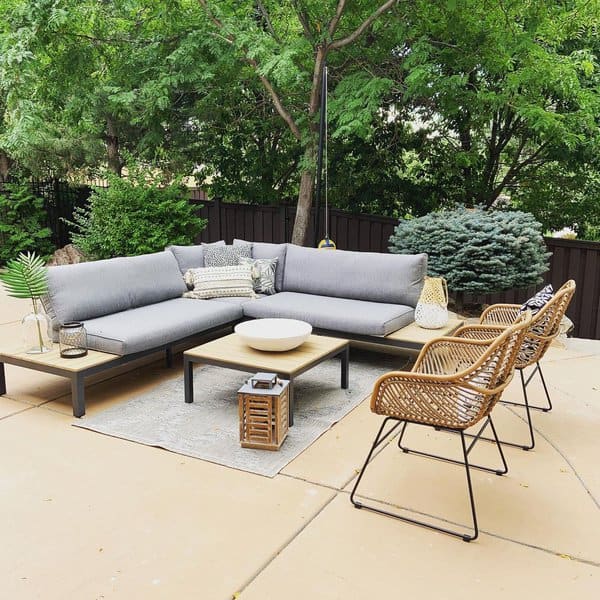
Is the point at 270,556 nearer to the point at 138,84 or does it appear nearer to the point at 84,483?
the point at 84,483

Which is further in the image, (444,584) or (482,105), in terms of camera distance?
(482,105)

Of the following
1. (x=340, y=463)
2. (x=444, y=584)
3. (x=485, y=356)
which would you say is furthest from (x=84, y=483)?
(x=485, y=356)

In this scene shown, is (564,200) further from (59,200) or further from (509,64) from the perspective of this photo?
(59,200)

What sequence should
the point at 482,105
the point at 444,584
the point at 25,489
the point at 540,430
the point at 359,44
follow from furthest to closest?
the point at 359,44
the point at 482,105
the point at 540,430
the point at 25,489
the point at 444,584

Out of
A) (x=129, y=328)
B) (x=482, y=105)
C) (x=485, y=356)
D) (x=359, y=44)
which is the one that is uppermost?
(x=359, y=44)

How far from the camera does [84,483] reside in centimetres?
300

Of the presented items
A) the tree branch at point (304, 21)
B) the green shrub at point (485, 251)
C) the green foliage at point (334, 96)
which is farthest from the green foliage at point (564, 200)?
the tree branch at point (304, 21)

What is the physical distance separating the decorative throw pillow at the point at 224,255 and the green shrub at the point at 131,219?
2399 mm

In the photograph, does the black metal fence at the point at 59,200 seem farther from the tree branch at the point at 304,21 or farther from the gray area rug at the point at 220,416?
the gray area rug at the point at 220,416

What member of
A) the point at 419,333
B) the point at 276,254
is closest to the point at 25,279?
the point at 276,254

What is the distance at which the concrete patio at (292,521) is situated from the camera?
2270mm

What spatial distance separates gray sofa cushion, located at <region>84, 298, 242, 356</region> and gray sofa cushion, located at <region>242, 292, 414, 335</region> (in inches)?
11.6

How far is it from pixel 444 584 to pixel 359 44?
6673mm

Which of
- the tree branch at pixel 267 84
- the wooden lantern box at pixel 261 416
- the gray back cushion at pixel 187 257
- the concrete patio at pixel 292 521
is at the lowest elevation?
the concrete patio at pixel 292 521
